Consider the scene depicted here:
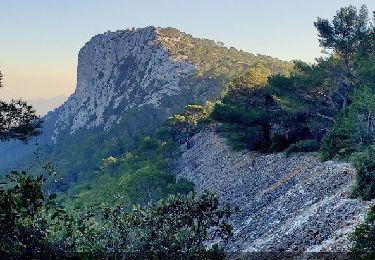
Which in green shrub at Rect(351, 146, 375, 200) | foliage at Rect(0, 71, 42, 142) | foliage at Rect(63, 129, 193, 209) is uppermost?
foliage at Rect(0, 71, 42, 142)

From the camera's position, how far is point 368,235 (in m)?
12.9

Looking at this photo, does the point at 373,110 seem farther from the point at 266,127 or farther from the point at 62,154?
the point at 62,154

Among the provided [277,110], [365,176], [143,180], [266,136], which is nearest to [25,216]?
[365,176]

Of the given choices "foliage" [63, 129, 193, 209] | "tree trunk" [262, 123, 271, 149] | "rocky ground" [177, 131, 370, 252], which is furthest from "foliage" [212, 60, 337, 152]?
"foliage" [63, 129, 193, 209]

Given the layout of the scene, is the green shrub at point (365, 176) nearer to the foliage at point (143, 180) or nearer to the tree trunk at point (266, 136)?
the foliage at point (143, 180)

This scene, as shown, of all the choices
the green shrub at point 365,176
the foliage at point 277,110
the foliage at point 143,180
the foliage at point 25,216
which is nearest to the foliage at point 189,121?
the foliage at point 143,180

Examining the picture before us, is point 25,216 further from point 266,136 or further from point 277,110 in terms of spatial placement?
point 266,136

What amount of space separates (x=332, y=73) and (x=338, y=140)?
12.3m

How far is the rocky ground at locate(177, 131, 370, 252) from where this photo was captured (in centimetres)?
2306

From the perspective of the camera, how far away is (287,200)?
114 ft

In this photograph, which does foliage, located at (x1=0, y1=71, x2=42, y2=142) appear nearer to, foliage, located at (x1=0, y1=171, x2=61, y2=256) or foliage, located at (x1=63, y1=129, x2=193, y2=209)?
foliage, located at (x1=63, y1=129, x2=193, y2=209)

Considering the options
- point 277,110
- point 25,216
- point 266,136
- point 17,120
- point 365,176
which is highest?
point 17,120

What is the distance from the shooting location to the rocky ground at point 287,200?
2306 cm

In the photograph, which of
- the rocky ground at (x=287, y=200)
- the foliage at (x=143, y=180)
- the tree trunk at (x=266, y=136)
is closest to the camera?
the rocky ground at (x=287, y=200)
